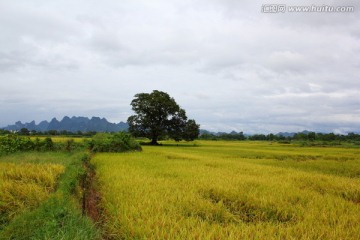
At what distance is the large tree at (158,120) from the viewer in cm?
3519

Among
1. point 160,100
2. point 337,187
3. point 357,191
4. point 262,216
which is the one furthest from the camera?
point 160,100

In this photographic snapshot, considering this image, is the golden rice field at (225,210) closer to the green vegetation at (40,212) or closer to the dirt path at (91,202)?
the dirt path at (91,202)

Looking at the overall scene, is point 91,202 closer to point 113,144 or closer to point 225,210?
point 225,210

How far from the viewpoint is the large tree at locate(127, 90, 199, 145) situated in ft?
115

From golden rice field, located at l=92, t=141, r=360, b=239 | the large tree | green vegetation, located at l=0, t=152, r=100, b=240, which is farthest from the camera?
the large tree

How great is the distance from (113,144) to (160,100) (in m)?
16.2

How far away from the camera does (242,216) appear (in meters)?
5.04

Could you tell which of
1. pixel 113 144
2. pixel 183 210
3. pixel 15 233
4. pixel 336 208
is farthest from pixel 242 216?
pixel 113 144

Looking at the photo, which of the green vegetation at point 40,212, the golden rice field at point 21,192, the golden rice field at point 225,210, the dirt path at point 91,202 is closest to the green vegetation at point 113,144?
the dirt path at point 91,202

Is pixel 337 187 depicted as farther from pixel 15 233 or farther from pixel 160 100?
pixel 160 100

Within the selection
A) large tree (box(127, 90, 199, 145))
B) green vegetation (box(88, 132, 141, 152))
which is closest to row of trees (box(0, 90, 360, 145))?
large tree (box(127, 90, 199, 145))

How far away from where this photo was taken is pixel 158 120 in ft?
119

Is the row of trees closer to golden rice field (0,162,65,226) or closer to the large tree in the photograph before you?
the large tree

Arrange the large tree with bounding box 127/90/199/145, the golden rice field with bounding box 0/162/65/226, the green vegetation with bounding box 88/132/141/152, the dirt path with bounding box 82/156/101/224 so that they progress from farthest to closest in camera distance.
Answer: the large tree with bounding box 127/90/199/145 < the green vegetation with bounding box 88/132/141/152 < the dirt path with bounding box 82/156/101/224 < the golden rice field with bounding box 0/162/65/226
